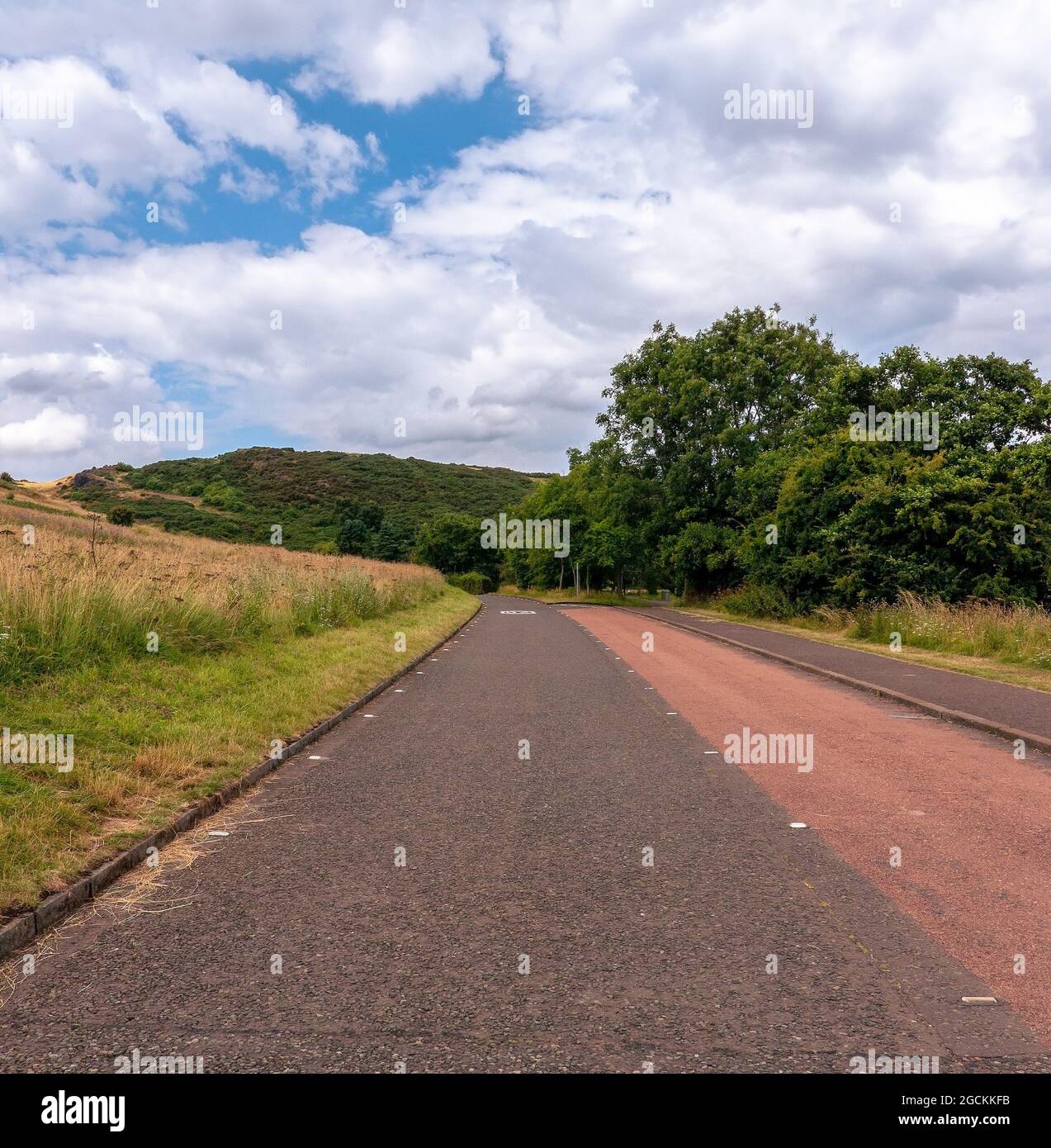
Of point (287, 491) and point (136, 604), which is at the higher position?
point (287, 491)

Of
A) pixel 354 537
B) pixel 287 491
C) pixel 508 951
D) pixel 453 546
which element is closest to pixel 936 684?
pixel 508 951

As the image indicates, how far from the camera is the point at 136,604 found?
35.1ft

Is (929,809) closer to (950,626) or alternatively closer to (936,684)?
(936,684)

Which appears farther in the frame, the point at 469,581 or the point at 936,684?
the point at 469,581

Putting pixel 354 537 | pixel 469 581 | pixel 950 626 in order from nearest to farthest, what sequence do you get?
pixel 950 626 < pixel 469 581 < pixel 354 537

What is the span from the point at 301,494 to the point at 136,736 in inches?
3951

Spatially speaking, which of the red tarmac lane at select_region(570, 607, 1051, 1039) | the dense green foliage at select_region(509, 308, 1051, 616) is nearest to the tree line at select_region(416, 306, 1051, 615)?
the dense green foliage at select_region(509, 308, 1051, 616)

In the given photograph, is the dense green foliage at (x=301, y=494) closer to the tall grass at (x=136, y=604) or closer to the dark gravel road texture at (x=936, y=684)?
the tall grass at (x=136, y=604)

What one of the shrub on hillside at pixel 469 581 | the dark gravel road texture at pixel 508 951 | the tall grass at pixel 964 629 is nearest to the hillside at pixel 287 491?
the shrub on hillside at pixel 469 581

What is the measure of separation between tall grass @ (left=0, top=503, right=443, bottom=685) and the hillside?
4211 cm

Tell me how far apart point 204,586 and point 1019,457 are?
71.6 feet

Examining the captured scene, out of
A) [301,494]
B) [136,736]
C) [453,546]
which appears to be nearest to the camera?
[136,736]

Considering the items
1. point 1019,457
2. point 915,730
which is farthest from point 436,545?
point 915,730
